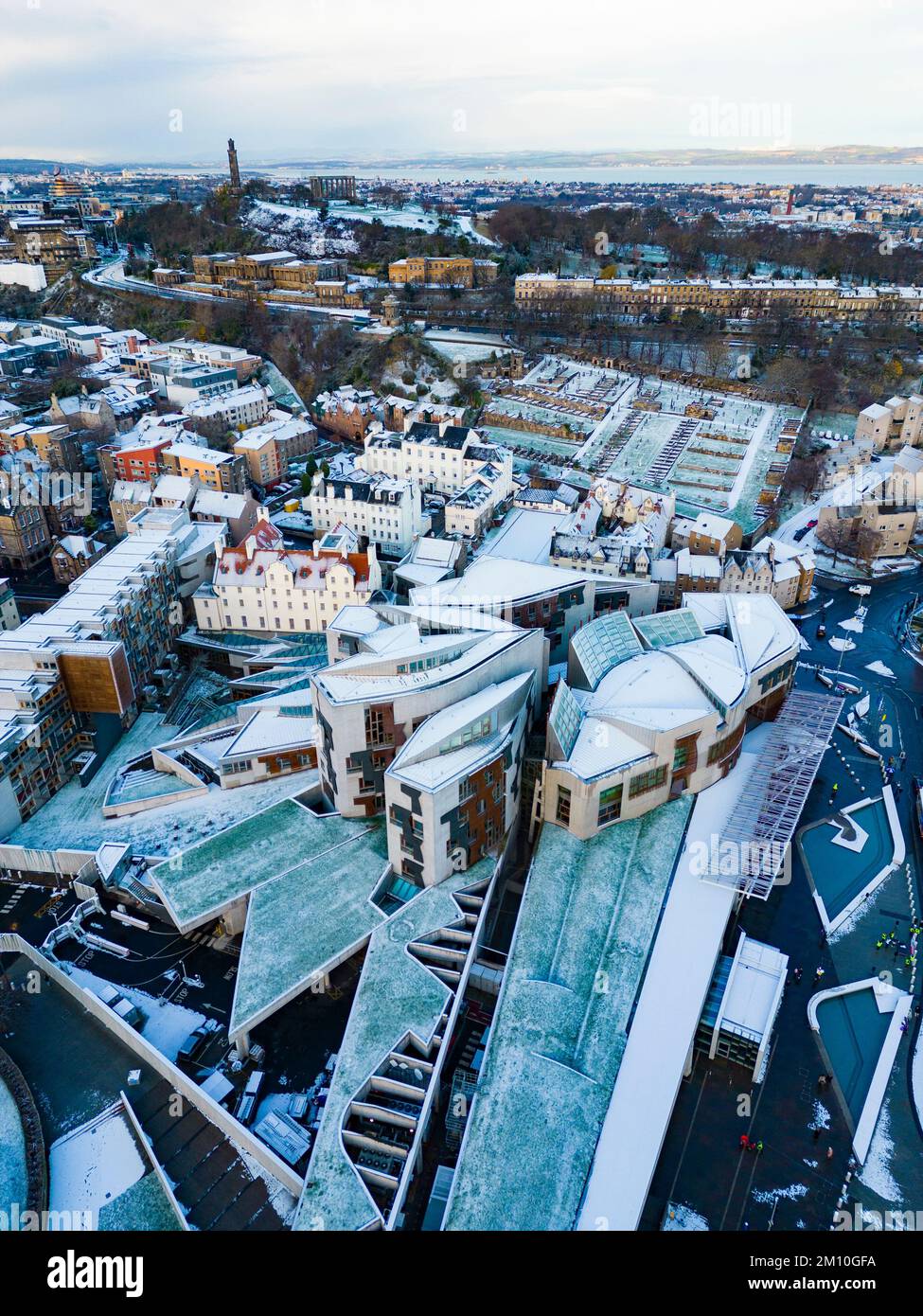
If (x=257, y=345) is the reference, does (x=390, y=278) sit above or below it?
above

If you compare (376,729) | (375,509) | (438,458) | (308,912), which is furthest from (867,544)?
(308,912)

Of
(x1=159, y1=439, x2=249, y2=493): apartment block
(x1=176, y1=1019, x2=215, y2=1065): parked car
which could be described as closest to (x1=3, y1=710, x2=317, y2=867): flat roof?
(x1=176, y1=1019, x2=215, y2=1065): parked car

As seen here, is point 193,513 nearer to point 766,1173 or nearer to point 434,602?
point 434,602

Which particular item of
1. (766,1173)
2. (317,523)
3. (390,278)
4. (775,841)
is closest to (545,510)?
(317,523)

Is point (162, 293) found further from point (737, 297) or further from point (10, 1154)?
point (10, 1154)

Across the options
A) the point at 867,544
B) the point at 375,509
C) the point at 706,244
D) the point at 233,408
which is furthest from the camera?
the point at 706,244

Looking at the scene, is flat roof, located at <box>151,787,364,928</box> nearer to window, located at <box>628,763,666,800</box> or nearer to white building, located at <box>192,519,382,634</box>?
window, located at <box>628,763,666,800</box>
